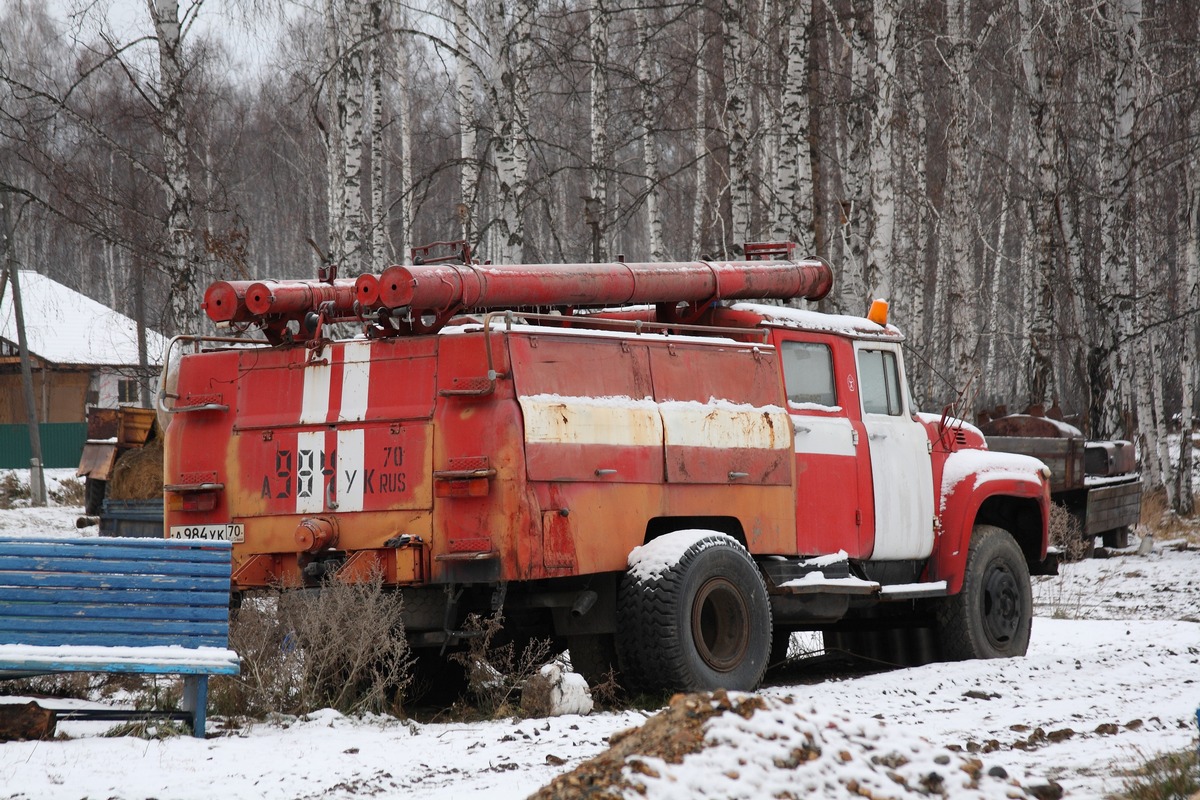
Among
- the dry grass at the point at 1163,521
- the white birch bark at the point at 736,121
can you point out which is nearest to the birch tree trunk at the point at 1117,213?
the dry grass at the point at 1163,521

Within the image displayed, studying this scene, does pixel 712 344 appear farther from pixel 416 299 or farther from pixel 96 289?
pixel 96 289

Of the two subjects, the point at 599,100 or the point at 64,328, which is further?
the point at 64,328

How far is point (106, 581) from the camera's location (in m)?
6.62

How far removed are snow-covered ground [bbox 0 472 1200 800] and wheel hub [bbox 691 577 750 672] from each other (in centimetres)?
54

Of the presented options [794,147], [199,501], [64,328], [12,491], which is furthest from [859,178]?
[64,328]

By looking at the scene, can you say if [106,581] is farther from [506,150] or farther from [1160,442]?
[1160,442]

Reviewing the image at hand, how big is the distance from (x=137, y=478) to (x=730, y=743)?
52.9 ft

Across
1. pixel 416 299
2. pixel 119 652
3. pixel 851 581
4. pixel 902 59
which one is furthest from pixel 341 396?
pixel 902 59

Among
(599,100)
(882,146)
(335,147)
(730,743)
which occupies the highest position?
(599,100)

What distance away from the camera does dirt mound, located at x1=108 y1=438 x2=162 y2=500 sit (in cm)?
1914

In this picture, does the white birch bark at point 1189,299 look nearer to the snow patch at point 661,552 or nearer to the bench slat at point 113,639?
the snow patch at point 661,552

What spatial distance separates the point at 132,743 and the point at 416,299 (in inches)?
104

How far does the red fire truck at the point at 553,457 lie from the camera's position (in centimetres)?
746

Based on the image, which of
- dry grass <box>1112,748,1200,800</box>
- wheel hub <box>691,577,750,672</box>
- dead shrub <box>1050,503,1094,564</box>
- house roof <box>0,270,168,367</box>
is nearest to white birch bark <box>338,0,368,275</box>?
wheel hub <box>691,577,750,672</box>
